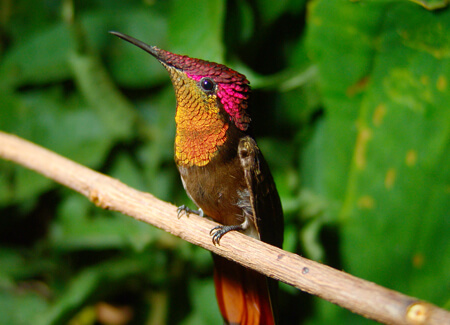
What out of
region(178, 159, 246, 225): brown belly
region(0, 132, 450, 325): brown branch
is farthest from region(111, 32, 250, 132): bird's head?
region(0, 132, 450, 325): brown branch

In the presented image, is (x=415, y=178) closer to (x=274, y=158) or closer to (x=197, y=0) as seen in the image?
(x=274, y=158)

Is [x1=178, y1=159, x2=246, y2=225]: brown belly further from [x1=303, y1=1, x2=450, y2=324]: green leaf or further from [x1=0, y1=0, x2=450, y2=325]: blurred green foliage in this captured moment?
[x1=303, y1=1, x2=450, y2=324]: green leaf

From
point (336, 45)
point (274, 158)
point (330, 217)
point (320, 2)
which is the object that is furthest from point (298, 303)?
point (320, 2)

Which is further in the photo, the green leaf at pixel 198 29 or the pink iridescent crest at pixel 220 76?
the green leaf at pixel 198 29

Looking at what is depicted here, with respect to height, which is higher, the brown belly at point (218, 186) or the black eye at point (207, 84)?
the black eye at point (207, 84)

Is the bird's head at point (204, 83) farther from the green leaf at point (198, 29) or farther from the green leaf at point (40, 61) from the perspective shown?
the green leaf at point (40, 61)

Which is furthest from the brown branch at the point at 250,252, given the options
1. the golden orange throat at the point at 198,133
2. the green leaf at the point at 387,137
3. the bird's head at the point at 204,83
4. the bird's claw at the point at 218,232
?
the green leaf at the point at 387,137
